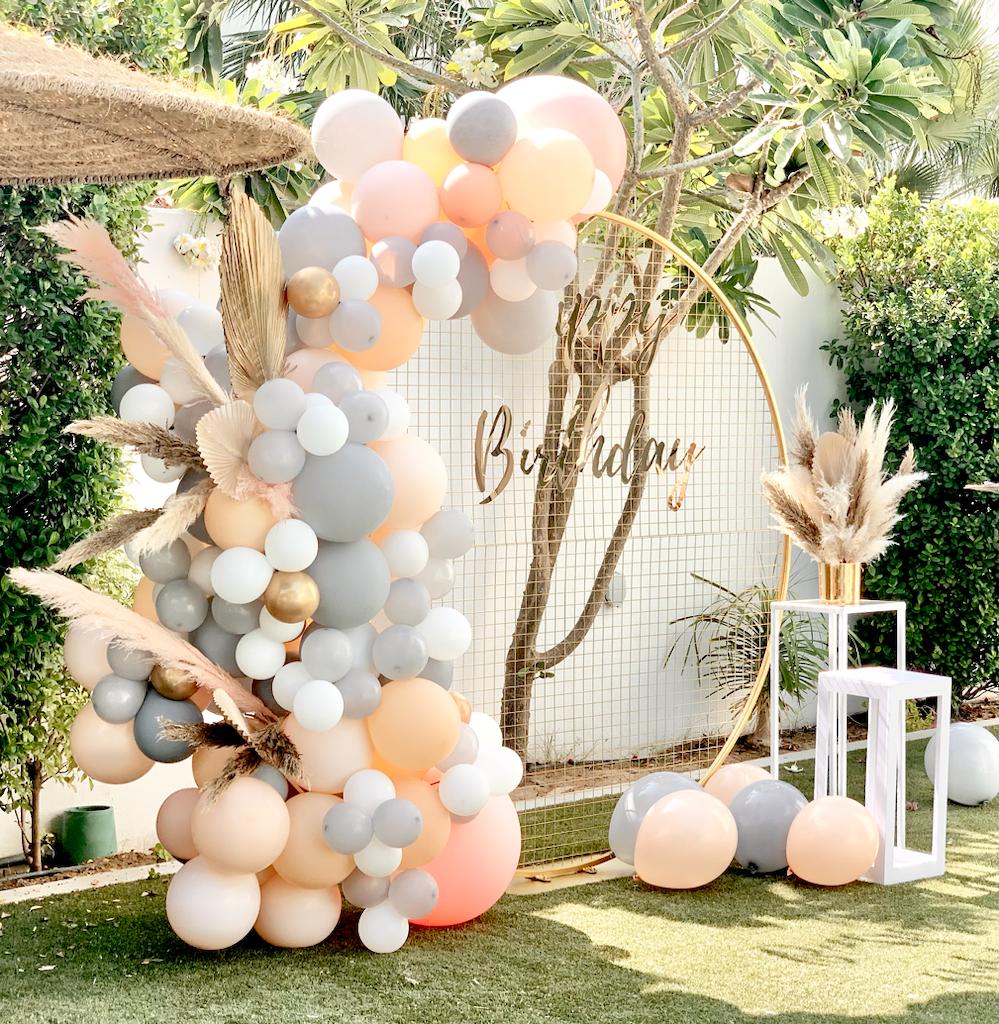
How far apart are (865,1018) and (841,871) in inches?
36.4

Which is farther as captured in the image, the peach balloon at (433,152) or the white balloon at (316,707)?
the peach balloon at (433,152)

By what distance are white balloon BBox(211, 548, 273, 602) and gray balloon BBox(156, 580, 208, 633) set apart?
144 millimetres

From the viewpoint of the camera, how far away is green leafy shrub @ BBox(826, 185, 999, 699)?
19.2 ft

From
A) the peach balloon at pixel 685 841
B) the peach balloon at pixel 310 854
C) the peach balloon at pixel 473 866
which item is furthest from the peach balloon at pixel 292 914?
the peach balloon at pixel 685 841

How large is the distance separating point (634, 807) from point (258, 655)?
1.37 meters

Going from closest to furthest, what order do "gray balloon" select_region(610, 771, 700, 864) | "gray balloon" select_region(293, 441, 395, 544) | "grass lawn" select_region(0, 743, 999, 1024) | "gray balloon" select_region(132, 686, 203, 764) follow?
"grass lawn" select_region(0, 743, 999, 1024)
"gray balloon" select_region(293, 441, 395, 544)
"gray balloon" select_region(132, 686, 203, 764)
"gray balloon" select_region(610, 771, 700, 864)

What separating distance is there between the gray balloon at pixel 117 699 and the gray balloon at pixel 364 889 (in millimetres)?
658

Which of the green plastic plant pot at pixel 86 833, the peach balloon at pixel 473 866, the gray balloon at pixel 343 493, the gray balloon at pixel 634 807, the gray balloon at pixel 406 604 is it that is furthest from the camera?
the green plastic plant pot at pixel 86 833

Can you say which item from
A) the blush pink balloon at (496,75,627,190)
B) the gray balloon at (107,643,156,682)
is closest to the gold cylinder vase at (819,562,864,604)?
the blush pink balloon at (496,75,627,190)

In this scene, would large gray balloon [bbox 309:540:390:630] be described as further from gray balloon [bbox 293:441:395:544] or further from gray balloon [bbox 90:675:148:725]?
gray balloon [bbox 90:675:148:725]

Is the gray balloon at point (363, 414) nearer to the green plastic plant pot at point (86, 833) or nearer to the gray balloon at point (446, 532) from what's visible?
the gray balloon at point (446, 532)

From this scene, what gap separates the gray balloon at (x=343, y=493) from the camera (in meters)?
2.95

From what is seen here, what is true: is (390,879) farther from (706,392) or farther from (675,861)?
(706,392)

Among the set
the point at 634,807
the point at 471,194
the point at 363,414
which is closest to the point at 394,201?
the point at 471,194
